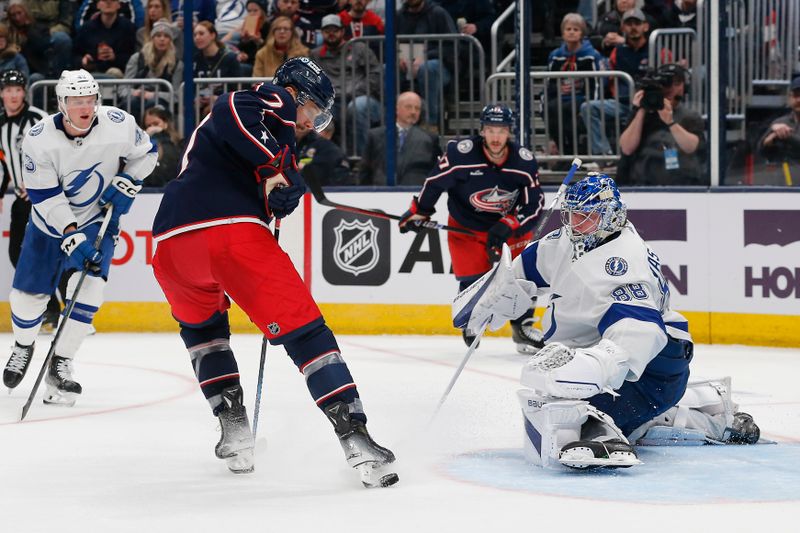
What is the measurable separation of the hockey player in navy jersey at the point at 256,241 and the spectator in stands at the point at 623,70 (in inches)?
184

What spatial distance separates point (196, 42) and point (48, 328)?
7.48ft

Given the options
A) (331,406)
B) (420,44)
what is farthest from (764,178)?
(331,406)

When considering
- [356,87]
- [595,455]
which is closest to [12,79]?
[356,87]

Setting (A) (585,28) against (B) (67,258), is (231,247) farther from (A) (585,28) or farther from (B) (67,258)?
(A) (585,28)

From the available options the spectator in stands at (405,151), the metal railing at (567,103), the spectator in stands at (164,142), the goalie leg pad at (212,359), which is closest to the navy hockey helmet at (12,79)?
the spectator in stands at (164,142)

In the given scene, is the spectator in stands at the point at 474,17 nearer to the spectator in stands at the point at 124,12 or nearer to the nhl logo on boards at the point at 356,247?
the nhl logo on boards at the point at 356,247

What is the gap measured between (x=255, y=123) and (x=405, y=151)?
462cm

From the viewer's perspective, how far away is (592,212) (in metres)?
3.94

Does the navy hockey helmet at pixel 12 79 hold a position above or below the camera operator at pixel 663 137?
above

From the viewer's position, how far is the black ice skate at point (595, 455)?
382cm

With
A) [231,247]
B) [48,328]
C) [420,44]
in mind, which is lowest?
[48,328]

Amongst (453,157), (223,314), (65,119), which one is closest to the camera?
(223,314)

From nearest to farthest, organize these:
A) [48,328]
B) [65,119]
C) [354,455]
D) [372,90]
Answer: [354,455] → [65,119] → [48,328] → [372,90]

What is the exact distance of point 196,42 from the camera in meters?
9.05
